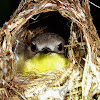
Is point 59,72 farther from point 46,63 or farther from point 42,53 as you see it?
point 42,53

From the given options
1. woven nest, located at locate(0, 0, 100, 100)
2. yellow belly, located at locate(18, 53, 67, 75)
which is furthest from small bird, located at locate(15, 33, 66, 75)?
woven nest, located at locate(0, 0, 100, 100)

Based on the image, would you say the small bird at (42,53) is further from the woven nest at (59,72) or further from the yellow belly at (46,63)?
the woven nest at (59,72)

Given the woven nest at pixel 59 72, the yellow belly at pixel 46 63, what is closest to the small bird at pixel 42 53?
the yellow belly at pixel 46 63

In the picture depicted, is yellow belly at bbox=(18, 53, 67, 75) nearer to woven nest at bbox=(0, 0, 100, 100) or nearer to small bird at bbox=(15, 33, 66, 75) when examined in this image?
small bird at bbox=(15, 33, 66, 75)

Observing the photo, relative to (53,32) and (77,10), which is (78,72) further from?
(53,32)

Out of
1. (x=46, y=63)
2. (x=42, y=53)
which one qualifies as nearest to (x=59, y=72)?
(x=46, y=63)
